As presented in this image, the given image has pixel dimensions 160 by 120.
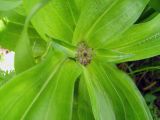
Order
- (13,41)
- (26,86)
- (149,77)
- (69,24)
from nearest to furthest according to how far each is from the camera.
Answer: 1. (26,86)
2. (69,24)
3. (13,41)
4. (149,77)

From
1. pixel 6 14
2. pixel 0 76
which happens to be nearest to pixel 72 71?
pixel 6 14

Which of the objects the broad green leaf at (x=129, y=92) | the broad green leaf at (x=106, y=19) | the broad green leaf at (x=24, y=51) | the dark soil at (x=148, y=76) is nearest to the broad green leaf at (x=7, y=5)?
the broad green leaf at (x=24, y=51)

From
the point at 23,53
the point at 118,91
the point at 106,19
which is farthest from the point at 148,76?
the point at 23,53

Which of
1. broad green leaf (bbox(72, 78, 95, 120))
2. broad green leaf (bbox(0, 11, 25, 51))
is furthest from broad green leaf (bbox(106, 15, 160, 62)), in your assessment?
broad green leaf (bbox(0, 11, 25, 51))

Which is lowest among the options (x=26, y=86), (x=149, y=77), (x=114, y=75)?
(x=26, y=86)

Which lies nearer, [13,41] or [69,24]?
[69,24]

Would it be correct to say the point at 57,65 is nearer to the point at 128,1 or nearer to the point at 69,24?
the point at 69,24

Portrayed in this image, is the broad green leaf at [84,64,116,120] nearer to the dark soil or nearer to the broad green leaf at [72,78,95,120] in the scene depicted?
the broad green leaf at [72,78,95,120]
